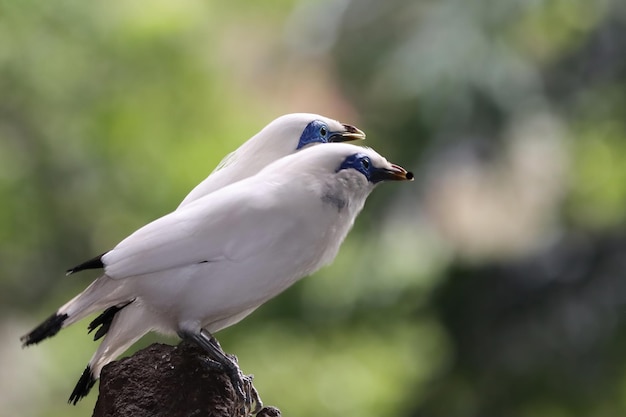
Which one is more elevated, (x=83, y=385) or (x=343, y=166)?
(x=343, y=166)

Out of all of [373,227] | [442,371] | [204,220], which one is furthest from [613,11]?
[204,220]

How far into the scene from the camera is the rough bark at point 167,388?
119 centimetres

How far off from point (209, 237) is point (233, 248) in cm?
3

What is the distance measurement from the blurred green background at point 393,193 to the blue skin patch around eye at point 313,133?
4.25 ft

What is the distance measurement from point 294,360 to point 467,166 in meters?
0.76

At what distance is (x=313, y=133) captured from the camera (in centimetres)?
128

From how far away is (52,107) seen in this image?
2760 millimetres

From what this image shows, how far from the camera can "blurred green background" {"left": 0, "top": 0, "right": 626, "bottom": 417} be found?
2.62 meters

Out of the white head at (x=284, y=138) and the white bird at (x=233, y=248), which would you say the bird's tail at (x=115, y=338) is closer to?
the white bird at (x=233, y=248)

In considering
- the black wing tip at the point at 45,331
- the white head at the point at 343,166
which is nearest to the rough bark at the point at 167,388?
the black wing tip at the point at 45,331

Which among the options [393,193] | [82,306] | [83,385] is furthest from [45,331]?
[393,193]

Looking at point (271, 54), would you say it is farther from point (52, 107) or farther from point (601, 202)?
point (601, 202)

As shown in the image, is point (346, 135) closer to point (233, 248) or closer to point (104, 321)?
point (233, 248)

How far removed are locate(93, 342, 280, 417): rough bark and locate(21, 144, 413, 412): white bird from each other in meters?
0.03
